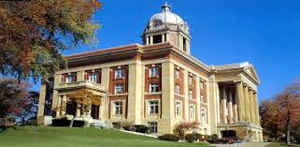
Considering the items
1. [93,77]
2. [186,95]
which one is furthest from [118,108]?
[186,95]

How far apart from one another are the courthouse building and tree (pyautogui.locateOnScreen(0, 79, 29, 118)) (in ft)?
12.5

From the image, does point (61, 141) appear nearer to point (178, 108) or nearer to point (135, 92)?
point (135, 92)

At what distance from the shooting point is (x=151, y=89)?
47969 millimetres

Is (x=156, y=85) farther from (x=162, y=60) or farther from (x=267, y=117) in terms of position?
(x=267, y=117)

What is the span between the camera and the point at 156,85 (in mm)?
47719

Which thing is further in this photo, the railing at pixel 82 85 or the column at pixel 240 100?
the column at pixel 240 100

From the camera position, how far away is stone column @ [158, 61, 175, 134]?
44.6 m

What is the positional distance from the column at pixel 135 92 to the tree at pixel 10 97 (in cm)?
1505

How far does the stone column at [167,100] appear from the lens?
4459cm

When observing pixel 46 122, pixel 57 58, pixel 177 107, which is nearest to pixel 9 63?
pixel 57 58

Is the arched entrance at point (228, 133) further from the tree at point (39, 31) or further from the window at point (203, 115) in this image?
the tree at point (39, 31)

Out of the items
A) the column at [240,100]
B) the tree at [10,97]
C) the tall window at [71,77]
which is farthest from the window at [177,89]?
the tree at [10,97]

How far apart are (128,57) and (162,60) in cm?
509

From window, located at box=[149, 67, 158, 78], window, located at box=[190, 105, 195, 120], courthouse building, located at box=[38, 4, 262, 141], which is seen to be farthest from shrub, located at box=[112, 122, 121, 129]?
window, located at box=[190, 105, 195, 120]
